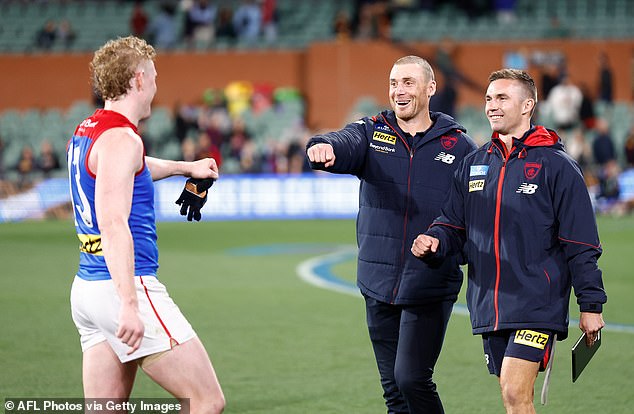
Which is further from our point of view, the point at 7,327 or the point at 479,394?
the point at 7,327

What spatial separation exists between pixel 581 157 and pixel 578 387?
17006 mm

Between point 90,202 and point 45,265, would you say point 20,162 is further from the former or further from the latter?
point 90,202

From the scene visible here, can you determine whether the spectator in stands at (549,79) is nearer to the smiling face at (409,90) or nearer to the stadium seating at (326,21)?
the stadium seating at (326,21)

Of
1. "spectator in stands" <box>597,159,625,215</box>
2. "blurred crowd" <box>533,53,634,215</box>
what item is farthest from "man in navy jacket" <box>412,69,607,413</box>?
"spectator in stands" <box>597,159,625,215</box>

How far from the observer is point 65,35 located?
2984 centimetres

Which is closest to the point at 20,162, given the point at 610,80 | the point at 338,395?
the point at 610,80

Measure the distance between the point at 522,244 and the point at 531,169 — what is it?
379 millimetres

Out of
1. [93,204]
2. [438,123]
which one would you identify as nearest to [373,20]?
[438,123]

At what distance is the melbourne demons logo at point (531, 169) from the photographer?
5.48 meters

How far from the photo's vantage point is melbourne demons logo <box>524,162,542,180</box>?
216 inches

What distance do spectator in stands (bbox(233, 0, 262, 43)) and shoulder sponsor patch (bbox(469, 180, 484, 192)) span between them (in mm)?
24904

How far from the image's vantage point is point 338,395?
782 cm

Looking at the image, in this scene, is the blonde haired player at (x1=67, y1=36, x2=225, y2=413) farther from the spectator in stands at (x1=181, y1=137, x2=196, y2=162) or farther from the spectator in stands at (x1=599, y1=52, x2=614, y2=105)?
the spectator in stands at (x1=599, y1=52, x2=614, y2=105)

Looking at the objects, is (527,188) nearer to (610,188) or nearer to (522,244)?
(522,244)
